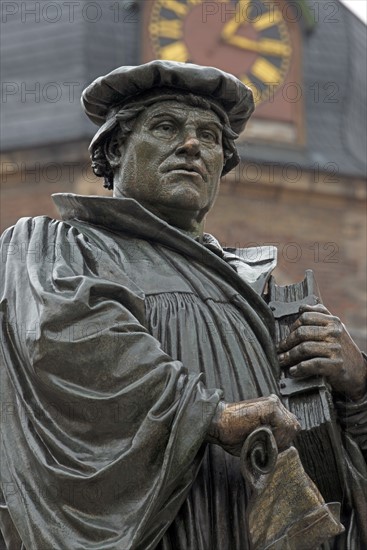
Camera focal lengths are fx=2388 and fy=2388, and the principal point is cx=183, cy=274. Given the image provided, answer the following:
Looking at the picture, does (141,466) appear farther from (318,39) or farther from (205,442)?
(318,39)

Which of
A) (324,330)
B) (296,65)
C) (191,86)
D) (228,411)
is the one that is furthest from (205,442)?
(296,65)

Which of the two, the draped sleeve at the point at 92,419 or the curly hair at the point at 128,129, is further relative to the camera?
the curly hair at the point at 128,129

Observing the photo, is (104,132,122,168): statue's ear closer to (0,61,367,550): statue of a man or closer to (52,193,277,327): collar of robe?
(0,61,367,550): statue of a man

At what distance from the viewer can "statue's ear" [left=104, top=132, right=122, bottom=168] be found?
285 inches

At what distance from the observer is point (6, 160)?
38.8 m

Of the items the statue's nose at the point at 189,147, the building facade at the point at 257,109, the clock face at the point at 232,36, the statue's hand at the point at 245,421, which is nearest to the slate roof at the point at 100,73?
the building facade at the point at 257,109

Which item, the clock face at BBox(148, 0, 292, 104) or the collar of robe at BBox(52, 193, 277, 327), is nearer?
the collar of robe at BBox(52, 193, 277, 327)

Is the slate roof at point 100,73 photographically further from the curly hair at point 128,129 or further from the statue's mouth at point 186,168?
the statue's mouth at point 186,168

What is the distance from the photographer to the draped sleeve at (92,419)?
641cm

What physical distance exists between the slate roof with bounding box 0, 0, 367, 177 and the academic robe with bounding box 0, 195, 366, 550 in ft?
97.0

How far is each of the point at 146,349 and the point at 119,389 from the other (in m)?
0.14

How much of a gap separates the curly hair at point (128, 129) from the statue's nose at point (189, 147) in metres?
0.13

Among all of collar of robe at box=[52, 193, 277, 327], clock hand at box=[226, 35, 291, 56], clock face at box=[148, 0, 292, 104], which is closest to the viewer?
collar of robe at box=[52, 193, 277, 327]

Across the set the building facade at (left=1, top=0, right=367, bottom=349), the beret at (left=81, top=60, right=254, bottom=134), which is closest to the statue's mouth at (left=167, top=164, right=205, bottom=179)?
the beret at (left=81, top=60, right=254, bottom=134)
